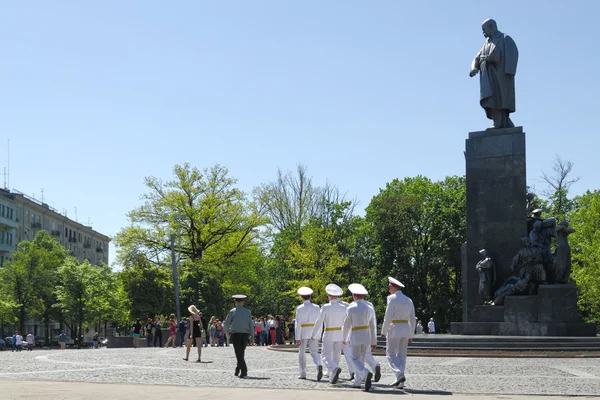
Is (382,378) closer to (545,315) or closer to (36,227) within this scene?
(545,315)

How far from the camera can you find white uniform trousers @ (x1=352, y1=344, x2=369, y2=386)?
1400 centimetres

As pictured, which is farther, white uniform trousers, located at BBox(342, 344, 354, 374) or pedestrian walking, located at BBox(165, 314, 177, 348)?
pedestrian walking, located at BBox(165, 314, 177, 348)

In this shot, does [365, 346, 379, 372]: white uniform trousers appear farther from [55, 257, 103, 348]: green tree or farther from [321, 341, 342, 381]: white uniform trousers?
[55, 257, 103, 348]: green tree

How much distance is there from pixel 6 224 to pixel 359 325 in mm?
76553

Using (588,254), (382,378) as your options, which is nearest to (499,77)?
(382,378)

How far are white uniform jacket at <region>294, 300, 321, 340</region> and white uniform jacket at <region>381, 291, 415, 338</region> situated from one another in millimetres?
2222

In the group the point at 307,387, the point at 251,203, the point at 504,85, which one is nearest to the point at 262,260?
the point at 251,203

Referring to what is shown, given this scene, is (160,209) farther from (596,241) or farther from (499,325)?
(499,325)

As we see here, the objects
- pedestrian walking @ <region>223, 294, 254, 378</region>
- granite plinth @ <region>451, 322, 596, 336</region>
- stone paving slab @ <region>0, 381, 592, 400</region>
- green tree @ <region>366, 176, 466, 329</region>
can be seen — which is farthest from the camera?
green tree @ <region>366, 176, 466, 329</region>

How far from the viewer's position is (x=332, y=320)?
15.6 metres

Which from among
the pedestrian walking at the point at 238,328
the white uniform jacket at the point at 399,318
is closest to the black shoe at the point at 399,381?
the white uniform jacket at the point at 399,318

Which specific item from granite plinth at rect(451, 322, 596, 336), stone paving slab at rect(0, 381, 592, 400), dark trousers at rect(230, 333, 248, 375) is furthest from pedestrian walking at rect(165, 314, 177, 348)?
stone paving slab at rect(0, 381, 592, 400)

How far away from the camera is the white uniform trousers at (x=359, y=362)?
14000 mm

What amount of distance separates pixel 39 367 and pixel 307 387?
9147 millimetres
